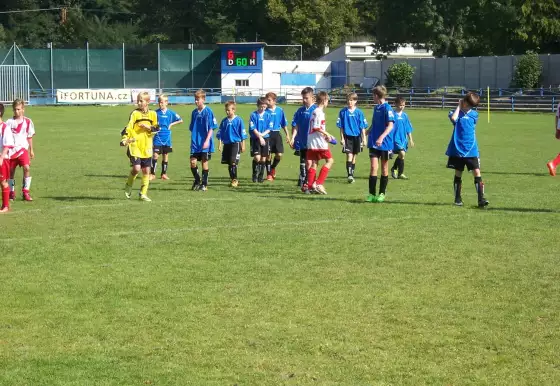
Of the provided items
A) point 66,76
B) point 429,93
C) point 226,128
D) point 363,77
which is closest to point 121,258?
point 226,128

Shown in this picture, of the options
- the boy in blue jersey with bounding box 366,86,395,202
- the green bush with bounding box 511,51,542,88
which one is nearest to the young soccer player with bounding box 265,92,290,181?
the boy in blue jersey with bounding box 366,86,395,202

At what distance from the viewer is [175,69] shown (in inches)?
2783

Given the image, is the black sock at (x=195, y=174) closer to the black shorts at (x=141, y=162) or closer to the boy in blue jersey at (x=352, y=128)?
the black shorts at (x=141, y=162)

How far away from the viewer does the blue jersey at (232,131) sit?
1772cm

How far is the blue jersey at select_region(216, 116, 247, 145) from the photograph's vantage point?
58.1ft

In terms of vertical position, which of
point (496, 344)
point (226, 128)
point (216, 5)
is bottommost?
point (496, 344)

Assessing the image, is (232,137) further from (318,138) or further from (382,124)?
(382,124)

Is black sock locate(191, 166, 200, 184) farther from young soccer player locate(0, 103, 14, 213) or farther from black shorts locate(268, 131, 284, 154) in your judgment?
young soccer player locate(0, 103, 14, 213)

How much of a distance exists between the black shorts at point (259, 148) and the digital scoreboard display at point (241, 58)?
54453 millimetres

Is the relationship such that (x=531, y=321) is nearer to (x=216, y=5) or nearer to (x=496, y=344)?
(x=496, y=344)

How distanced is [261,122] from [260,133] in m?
0.25

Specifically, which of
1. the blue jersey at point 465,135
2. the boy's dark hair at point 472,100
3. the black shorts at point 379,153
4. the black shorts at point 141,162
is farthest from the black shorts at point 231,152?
the boy's dark hair at point 472,100

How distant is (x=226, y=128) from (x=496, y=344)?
11331 mm

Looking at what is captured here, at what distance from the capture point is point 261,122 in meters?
18.4
